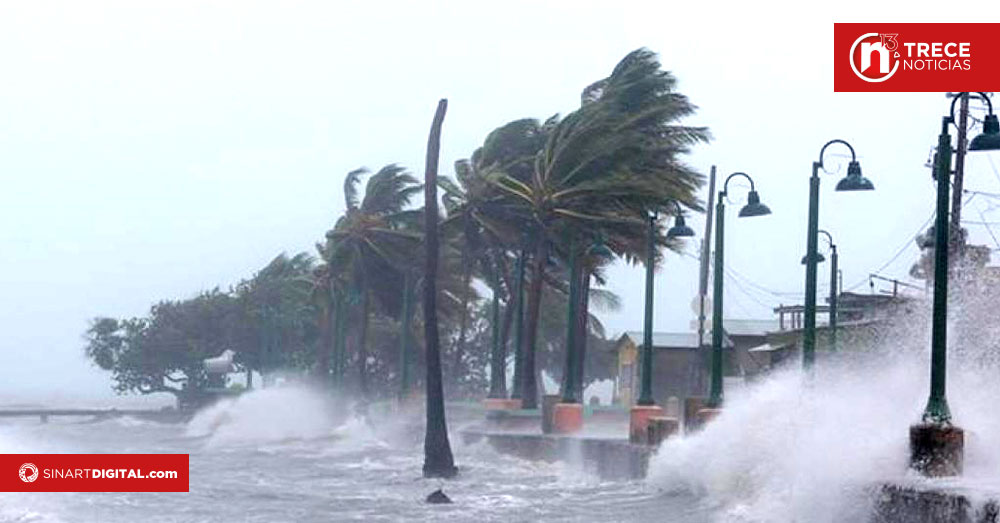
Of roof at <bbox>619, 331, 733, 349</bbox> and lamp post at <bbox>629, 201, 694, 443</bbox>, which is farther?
roof at <bbox>619, 331, 733, 349</bbox>

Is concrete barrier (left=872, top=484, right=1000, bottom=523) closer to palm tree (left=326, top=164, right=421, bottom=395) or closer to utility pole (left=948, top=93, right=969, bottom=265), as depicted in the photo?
utility pole (left=948, top=93, right=969, bottom=265)

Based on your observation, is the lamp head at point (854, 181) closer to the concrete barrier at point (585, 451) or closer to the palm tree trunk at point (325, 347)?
the concrete barrier at point (585, 451)

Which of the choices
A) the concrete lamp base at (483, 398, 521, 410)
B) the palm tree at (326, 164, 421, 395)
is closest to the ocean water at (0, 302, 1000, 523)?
the concrete lamp base at (483, 398, 521, 410)

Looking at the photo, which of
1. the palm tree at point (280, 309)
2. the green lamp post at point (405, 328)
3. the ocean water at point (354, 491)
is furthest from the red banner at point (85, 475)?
the palm tree at point (280, 309)

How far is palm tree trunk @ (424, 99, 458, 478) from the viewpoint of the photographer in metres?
34.5

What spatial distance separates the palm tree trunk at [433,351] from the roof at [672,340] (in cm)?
1783

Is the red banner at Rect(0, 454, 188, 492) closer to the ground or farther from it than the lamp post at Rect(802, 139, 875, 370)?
closer to the ground

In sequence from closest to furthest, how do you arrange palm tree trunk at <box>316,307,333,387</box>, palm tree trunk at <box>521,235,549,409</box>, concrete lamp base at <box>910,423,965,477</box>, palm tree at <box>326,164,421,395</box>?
concrete lamp base at <box>910,423,965,477</box> → palm tree trunk at <box>521,235,549,409</box> → palm tree at <box>326,164,421,395</box> → palm tree trunk at <box>316,307,333,387</box>

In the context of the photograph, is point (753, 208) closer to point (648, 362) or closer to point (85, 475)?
point (648, 362)

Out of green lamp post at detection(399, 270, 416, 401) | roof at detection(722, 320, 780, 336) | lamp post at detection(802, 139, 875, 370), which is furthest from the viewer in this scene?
green lamp post at detection(399, 270, 416, 401)

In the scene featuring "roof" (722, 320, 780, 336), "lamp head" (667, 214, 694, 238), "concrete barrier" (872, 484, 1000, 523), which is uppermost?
"lamp head" (667, 214, 694, 238)

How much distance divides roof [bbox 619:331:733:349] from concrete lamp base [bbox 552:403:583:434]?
14000 millimetres

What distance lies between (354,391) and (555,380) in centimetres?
2173

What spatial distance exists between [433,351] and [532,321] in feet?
29.9
